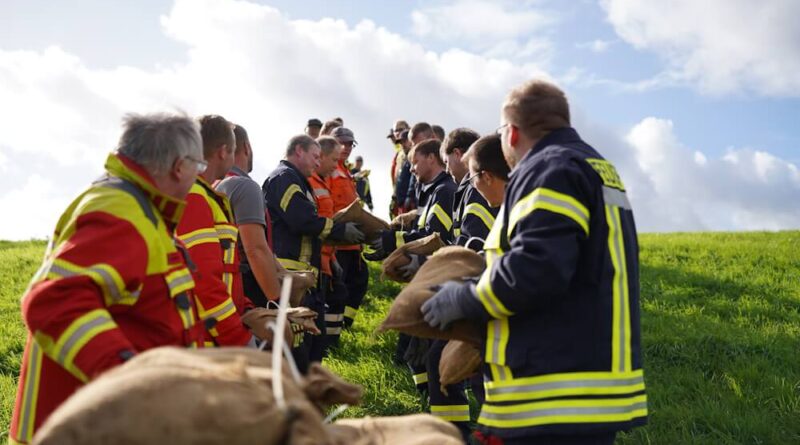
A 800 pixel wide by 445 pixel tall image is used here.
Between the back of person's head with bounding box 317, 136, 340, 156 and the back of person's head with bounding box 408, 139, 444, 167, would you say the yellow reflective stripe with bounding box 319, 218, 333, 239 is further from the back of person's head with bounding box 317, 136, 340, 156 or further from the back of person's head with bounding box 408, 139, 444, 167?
the back of person's head with bounding box 317, 136, 340, 156

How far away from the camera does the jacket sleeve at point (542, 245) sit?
3152 mm

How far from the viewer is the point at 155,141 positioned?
2.90 meters

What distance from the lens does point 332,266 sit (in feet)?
27.3

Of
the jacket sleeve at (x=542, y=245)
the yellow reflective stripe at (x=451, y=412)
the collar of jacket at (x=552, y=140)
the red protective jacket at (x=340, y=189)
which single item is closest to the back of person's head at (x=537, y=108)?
the collar of jacket at (x=552, y=140)

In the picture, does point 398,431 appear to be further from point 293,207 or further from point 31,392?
point 293,207

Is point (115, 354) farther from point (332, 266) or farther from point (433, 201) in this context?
point (332, 266)

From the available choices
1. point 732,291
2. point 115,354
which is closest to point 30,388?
point 115,354

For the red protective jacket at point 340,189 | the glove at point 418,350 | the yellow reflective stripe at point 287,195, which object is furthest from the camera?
the red protective jacket at point 340,189

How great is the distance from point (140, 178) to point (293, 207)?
4.10 m

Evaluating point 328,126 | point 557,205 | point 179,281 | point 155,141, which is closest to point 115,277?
A: point 179,281

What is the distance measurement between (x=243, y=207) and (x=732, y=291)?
8209 millimetres

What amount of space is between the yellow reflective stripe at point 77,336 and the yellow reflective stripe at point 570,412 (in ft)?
5.42

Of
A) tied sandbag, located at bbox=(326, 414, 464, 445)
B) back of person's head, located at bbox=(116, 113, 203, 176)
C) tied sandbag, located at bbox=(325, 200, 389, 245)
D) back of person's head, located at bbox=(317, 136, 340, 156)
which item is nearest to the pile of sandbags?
tied sandbag, located at bbox=(326, 414, 464, 445)

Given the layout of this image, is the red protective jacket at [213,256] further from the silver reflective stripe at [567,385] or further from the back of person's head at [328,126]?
the back of person's head at [328,126]
